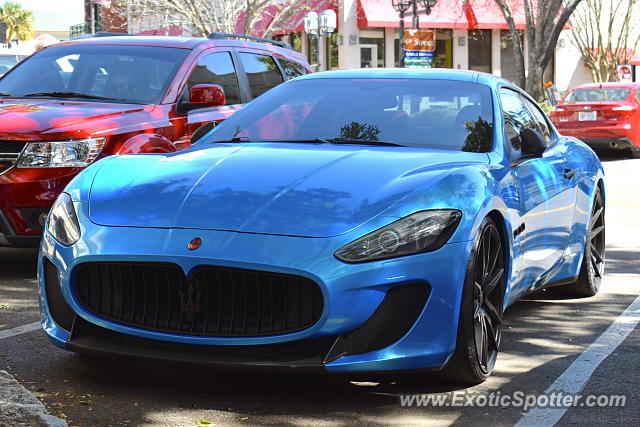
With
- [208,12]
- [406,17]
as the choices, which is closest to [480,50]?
[406,17]

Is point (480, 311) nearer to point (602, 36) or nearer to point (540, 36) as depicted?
point (540, 36)

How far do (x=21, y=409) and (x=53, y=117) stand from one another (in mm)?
3631

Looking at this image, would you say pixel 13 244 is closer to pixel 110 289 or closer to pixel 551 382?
pixel 110 289

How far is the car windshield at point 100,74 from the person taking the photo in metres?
8.53

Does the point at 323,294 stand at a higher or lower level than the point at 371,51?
higher

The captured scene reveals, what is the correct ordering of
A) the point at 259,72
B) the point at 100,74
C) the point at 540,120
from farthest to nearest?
the point at 259,72 → the point at 100,74 → the point at 540,120

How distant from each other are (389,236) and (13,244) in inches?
145

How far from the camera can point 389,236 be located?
4.50 meters

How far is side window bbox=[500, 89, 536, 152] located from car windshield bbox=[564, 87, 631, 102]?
50.3 ft

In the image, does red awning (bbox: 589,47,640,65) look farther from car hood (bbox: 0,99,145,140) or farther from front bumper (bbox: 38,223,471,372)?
front bumper (bbox: 38,223,471,372)

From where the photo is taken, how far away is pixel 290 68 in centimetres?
1040

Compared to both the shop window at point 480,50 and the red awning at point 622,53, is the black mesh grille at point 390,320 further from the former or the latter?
the red awning at point 622,53

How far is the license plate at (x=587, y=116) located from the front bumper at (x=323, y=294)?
17.0 meters

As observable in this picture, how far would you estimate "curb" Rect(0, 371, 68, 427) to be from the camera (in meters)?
4.12
